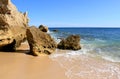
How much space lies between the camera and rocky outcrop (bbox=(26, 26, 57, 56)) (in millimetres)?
10891

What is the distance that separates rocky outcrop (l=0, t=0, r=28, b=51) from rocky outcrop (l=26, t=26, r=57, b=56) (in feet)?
3.16

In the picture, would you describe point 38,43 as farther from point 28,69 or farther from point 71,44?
Answer: point 71,44

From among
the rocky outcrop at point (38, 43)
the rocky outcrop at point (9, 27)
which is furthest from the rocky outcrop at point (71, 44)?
the rocky outcrop at point (9, 27)

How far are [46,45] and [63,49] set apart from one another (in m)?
3.03

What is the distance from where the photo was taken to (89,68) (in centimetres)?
831

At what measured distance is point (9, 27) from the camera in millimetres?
10953

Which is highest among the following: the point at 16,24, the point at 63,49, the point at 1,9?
the point at 1,9

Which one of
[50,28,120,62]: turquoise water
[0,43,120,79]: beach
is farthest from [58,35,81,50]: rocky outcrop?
[0,43,120,79]: beach

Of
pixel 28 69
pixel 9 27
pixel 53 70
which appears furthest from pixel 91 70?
pixel 9 27

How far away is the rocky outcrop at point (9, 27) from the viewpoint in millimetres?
10717

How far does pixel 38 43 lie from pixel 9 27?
6.61 feet

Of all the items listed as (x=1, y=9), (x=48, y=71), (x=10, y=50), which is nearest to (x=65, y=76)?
(x=48, y=71)

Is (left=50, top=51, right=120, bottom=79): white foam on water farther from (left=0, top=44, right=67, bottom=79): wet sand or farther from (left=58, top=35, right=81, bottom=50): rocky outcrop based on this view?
(left=58, top=35, right=81, bottom=50): rocky outcrop

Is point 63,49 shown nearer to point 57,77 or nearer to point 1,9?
point 1,9
